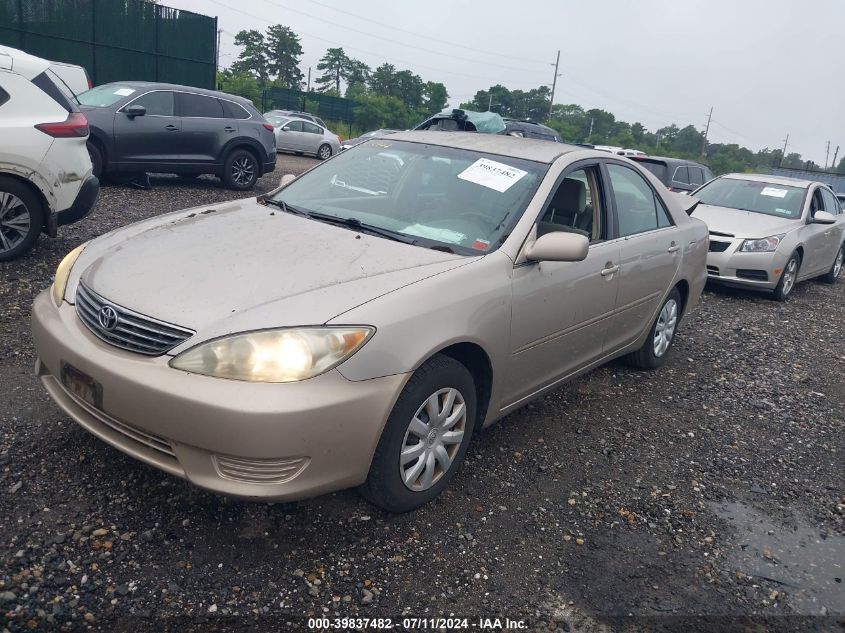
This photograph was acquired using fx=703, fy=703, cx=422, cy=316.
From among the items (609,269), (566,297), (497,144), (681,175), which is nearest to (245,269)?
(566,297)

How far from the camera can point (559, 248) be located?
334cm

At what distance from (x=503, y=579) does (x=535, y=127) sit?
18590mm

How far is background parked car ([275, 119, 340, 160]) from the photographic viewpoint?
22.2 metres

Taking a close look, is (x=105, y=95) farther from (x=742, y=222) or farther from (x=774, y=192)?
(x=774, y=192)

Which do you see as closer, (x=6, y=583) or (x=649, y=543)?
(x=6, y=583)

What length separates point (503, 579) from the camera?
2754 mm

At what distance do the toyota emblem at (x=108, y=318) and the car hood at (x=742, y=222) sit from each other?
754 cm

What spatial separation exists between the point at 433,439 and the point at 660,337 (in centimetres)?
283

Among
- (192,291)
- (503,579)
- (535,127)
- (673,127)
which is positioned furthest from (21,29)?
(673,127)

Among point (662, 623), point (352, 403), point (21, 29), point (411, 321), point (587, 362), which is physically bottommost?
point (662, 623)

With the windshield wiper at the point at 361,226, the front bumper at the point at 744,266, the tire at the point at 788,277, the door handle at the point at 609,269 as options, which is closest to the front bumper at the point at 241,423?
the windshield wiper at the point at 361,226

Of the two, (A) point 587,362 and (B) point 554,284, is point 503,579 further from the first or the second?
(A) point 587,362

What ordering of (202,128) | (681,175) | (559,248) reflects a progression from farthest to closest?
(681,175), (202,128), (559,248)

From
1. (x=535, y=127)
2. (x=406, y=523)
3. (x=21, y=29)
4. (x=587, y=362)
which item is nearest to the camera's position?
(x=406, y=523)
